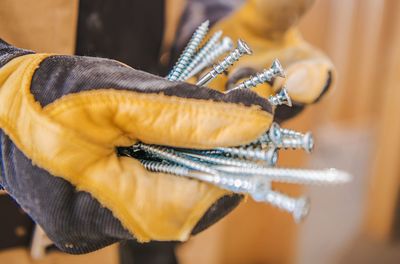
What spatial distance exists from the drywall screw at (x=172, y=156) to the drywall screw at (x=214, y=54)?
0.07 m

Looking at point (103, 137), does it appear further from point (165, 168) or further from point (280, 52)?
point (280, 52)

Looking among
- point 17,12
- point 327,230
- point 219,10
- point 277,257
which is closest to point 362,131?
point 327,230

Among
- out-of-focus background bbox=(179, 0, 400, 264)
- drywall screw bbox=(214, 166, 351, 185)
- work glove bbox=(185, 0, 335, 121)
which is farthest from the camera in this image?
out-of-focus background bbox=(179, 0, 400, 264)

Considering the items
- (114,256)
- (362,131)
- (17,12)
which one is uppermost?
(17,12)

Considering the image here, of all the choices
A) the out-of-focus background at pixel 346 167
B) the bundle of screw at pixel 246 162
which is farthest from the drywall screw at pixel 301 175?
the out-of-focus background at pixel 346 167

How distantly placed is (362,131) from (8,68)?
5.92ft

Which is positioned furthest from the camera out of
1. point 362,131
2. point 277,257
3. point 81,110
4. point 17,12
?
point 362,131

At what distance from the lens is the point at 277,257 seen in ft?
3.82

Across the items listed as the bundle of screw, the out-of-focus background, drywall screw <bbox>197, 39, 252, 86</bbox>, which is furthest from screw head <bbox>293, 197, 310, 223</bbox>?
the out-of-focus background

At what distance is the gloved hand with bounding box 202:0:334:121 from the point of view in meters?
0.41

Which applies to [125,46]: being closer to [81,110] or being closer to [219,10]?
[219,10]

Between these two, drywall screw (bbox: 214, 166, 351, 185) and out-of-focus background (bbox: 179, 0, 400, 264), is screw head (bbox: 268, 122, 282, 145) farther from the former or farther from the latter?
out-of-focus background (bbox: 179, 0, 400, 264)

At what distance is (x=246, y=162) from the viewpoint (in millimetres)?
286

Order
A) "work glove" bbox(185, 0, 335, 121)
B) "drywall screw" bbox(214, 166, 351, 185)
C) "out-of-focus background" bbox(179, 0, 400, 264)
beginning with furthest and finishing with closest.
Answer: "out-of-focus background" bbox(179, 0, 400, 264) < "work glove" bbox(185, 0, 335, 121) < "drywall screw" bbox(214, 166, 351, 185)
